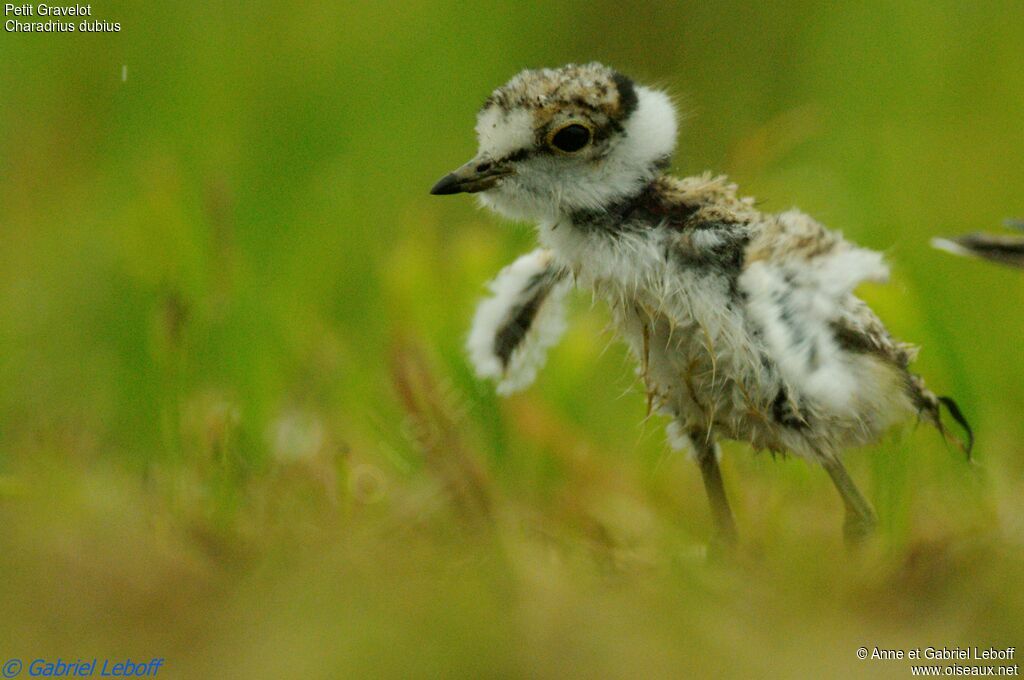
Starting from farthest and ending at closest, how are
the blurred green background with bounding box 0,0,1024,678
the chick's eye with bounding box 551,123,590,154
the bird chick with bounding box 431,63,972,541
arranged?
the chick's eye with bounding box 551,123,590,154
the bird chick with bounding box 431,63,972,541
the blurred green background with bounding box 0,0,1024,678

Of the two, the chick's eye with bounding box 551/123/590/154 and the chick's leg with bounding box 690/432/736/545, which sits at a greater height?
the chick's eye with bounding box 551/123/590/154

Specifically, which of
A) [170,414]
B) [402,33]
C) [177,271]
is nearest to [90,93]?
[402,33]

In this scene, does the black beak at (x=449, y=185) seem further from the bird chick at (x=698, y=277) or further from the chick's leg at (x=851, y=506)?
the chick's leg at (x=851, y=506)

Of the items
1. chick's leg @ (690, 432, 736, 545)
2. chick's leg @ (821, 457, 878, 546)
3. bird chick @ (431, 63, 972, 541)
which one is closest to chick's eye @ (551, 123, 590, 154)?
bird chick @ (431, 63, 972, 541)

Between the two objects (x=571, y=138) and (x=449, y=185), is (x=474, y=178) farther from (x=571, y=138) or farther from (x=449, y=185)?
(x=571, y=138)

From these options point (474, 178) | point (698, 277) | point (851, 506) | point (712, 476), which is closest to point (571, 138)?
point (474, 178)

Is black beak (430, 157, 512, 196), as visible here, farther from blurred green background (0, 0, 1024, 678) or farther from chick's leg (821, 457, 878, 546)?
chick's leg (821, 457, 878, 546)

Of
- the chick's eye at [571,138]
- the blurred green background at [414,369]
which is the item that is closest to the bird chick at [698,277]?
the chick's eye at [571,138]
